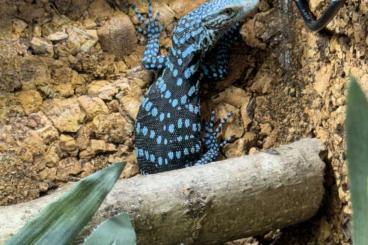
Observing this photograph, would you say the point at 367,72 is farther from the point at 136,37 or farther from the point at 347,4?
the point at 136,37

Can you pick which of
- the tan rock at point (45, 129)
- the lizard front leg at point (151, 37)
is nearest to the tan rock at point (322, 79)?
the lizard front leg at point (151, 37)

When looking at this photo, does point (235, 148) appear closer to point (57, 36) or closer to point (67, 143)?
point (67, 143)

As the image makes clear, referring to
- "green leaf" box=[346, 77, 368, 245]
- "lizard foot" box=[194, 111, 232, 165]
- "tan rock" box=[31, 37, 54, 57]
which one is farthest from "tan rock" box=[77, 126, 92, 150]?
"green leaf" box=[346, 77, 368, 245]

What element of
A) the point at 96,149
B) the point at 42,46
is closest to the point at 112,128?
the point at 96,149

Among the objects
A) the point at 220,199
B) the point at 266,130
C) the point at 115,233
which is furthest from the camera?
the point at 266,130

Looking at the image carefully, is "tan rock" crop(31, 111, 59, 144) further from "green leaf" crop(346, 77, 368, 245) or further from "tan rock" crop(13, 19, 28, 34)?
"green leaf" crop(346, 77, 368, 245)
